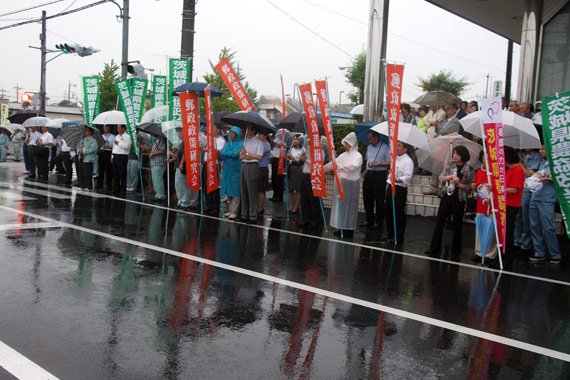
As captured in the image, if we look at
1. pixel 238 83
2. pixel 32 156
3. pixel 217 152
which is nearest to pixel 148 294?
pixel 217 152

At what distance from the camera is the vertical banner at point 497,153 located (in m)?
7.53

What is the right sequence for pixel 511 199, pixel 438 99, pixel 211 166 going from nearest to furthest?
pixel 511 199
pixel 211 166
pixel 438 99

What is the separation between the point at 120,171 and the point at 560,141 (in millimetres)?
10836

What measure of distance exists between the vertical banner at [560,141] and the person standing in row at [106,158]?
1132 centimetres

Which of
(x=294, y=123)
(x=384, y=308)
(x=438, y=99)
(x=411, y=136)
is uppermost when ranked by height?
(x=438, y=99)

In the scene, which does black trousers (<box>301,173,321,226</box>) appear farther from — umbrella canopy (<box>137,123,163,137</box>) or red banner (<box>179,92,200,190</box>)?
umbrella canopy (<box>137,123,163,137</box>)

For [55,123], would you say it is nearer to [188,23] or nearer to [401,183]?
[188,23]

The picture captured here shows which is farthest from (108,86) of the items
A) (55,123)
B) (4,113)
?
(55,123)

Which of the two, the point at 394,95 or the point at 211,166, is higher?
the point at 394,95

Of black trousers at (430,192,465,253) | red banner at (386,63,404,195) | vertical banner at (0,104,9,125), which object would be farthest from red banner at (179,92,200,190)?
vertical banner at (0,104,9,125)

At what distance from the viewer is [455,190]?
27.9 ft

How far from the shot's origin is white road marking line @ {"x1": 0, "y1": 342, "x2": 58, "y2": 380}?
3443 millimetres

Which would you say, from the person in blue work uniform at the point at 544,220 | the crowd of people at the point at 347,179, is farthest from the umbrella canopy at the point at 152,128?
the person in blue work uniform at the point at 544,220

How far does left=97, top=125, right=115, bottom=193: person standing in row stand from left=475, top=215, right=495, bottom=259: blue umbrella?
408 inches
